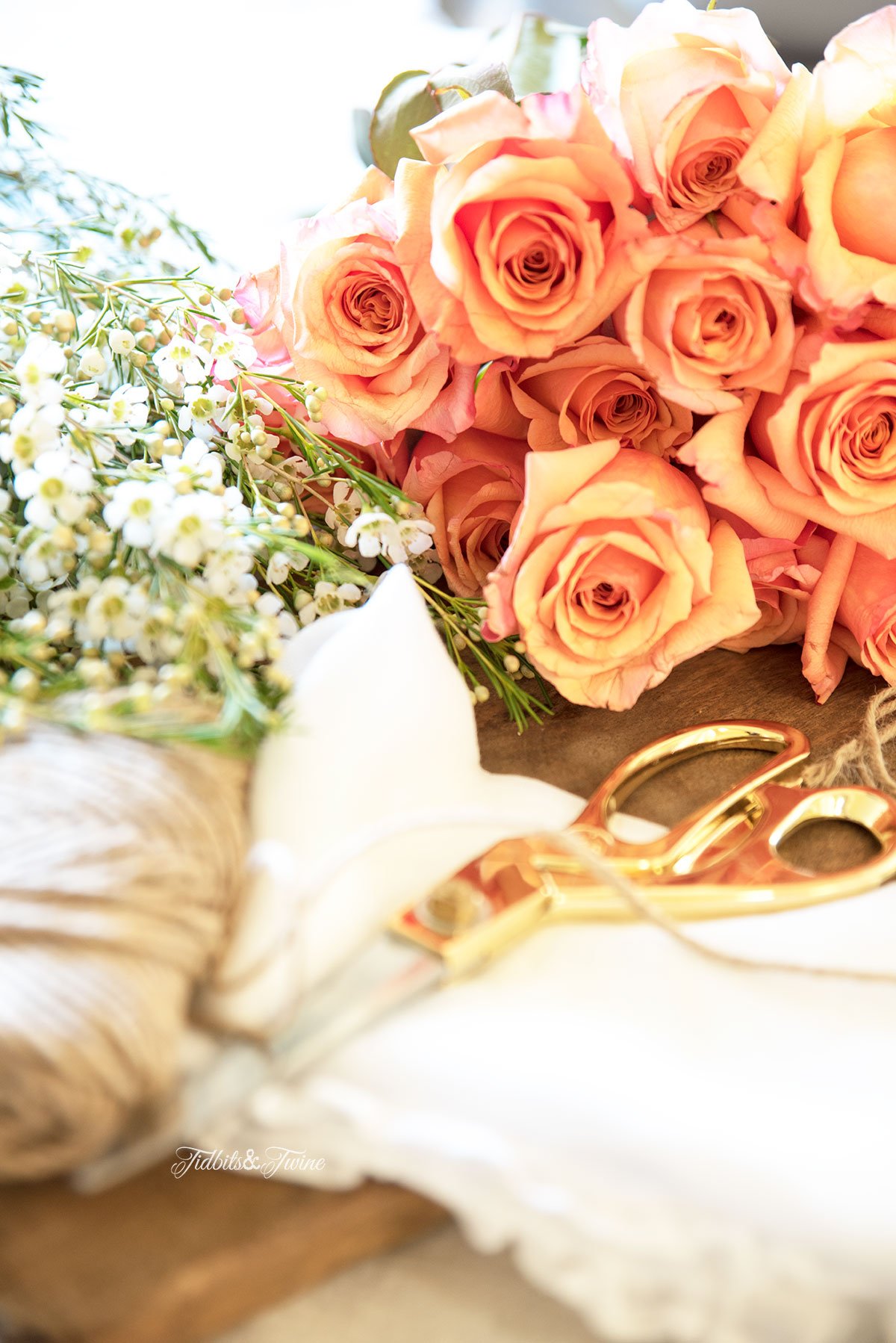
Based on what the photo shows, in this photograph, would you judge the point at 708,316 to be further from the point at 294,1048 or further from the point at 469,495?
the point at 294,1048

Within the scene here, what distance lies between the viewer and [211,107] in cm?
115

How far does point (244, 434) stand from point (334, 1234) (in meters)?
0.39

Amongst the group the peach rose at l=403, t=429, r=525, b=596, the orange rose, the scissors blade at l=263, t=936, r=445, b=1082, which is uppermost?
the orange rose

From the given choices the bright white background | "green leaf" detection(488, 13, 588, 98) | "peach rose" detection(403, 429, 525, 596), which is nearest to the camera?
"peach rose" detection(403, 429, 525, 596)

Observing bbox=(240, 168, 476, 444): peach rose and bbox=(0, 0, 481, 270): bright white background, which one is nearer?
bbox=(240, 168, 476, 444): peach rose

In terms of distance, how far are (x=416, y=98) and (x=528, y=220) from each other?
21 cm

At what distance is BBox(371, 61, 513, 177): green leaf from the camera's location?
0.63 meters

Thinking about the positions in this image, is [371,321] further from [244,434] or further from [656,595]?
[656,595]

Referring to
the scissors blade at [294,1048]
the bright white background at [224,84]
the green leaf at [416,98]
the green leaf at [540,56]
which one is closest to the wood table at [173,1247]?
the scissors blade at [294,1048]

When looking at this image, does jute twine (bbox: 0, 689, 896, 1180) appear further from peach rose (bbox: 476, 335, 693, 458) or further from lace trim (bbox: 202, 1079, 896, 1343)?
peach rose (bbox: 476, 335, 693, 458)

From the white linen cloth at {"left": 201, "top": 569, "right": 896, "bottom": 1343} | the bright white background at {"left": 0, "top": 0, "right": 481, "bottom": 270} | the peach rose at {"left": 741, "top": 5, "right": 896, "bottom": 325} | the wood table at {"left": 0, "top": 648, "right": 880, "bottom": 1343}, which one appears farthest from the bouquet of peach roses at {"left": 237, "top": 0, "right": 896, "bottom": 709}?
the bright white background at {"left": 0, "top": 0, "right": 481, "bottom": 270}

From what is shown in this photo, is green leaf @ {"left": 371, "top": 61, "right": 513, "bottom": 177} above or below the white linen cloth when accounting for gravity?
above

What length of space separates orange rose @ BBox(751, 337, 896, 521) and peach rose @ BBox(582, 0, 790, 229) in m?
0.09

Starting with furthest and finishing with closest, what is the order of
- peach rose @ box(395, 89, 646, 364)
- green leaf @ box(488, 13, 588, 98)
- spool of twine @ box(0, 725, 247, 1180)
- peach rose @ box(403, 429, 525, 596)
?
green leaf @ box(488, 13, 588, 98) < peach rose @ box(403, 429, 525, 596) < peach rose @ box(395, 89, 646, 364) < spool of twine @ box(0, 725, 247, 1180)
